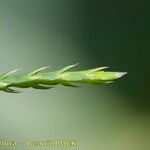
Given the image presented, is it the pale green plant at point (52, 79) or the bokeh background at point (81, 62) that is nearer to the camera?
the pale green plant at point (52, 79)

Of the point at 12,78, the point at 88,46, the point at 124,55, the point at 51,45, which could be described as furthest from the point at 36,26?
the point at 12,78

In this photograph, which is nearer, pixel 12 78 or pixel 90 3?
pixel 12 78

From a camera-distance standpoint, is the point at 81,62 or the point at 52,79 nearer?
the point at 52,79

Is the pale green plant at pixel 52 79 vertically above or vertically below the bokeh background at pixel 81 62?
below

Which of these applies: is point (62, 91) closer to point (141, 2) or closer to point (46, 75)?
point (141, 2)

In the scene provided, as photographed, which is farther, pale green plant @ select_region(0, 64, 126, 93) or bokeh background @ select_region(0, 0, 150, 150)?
bokeh background @ select_region(0, 0, 150, 150)

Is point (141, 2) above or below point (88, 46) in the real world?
above

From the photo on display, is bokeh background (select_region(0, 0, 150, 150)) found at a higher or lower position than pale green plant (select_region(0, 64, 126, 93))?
higher

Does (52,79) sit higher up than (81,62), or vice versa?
(81,62)
